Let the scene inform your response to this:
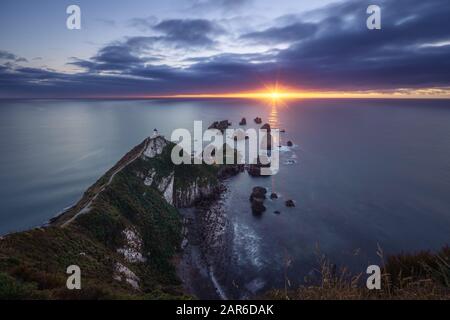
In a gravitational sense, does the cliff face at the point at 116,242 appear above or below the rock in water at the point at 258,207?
above

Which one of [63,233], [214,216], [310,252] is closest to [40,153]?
[214,216]

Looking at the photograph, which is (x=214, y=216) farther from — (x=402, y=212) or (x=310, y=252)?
(x=402, y=212)

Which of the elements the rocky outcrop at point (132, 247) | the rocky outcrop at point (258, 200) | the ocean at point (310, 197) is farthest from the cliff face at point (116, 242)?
the rocky outcrop at point (258, 200)

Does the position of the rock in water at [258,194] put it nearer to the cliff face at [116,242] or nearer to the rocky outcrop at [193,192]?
the rocky outcrop at [193,192]

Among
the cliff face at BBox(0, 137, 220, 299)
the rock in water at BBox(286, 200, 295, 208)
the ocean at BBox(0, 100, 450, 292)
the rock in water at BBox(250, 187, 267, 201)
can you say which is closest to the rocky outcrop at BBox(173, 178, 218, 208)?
the cliff face at BBox(0, 137, 220, 299)

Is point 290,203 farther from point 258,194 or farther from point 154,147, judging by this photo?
point 154,147

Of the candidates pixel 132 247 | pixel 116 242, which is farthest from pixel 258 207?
pixel 116 242

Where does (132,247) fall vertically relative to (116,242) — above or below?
below

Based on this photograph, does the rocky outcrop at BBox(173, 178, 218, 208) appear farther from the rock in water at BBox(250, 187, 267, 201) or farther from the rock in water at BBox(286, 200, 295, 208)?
the rock in water at BBox(286, 200, 295, 208)
